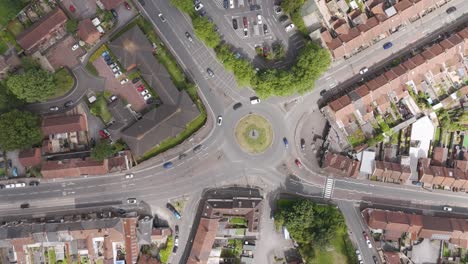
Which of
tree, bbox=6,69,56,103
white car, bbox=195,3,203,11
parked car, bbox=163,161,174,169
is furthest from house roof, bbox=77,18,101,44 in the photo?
parked car, bbox=163,161,174,169

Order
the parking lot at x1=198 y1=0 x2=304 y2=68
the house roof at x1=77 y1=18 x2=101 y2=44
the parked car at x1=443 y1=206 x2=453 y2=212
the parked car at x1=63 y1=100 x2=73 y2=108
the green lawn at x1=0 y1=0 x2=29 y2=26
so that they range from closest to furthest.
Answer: the house roof at x1=77 y1=18 x2=101 y2=44 < the green lawn at x1=0 y1=0 x2=29 y2=26 < the parked car at x1=63 y1=100 x2=73 y2=108 < the parking lot at x1=198 y1=0 x2=304 y2=68 < the parked car at x1=443 y1=206 x2=453 y2=212

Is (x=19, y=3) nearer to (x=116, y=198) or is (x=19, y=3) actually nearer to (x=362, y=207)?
(x=116, y=198)

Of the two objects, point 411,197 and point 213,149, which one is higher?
point 213,149

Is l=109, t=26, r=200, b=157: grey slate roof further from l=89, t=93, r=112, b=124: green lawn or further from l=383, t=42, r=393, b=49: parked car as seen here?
l=383, t=42, r=393, b=49: parked car

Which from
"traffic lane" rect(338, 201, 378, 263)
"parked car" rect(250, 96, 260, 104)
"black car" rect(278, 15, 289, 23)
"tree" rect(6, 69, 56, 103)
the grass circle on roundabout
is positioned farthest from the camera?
"traffic lane" rect(338, 201, 378, 263)

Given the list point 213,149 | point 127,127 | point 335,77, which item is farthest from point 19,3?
point 335,77

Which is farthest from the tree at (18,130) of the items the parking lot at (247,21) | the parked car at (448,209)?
the parked car at (448,209)

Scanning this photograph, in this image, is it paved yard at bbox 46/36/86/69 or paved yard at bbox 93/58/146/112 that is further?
paved yard at bbox 93/58/146/112
